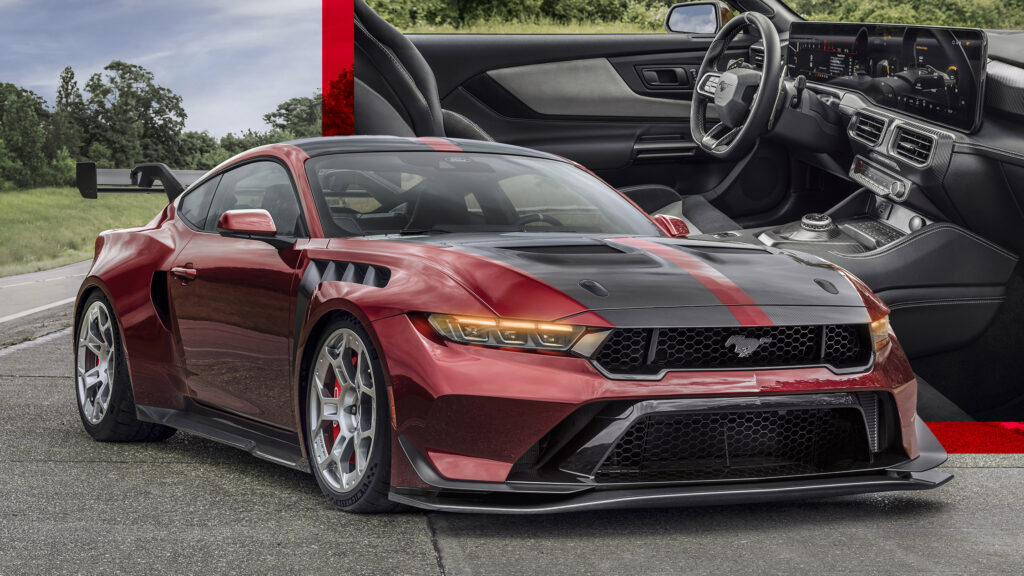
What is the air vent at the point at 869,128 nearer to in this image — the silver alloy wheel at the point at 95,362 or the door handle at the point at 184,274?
the door handle at the point at 184,274

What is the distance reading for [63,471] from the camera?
5.52 metres

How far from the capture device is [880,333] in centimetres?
454

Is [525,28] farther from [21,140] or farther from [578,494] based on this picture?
[21,140]

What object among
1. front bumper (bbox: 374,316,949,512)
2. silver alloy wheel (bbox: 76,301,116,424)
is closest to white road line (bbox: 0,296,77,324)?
silver alloy wheel (bbox: 76,301,116,424)

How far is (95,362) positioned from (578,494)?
131 inches

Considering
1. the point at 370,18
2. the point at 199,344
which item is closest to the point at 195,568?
the point at 199,344

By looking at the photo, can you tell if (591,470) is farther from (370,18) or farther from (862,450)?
(370,18)

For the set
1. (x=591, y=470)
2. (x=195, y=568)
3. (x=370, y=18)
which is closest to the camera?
(x=195, y=568)

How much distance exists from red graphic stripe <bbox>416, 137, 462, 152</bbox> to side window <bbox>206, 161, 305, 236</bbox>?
0.64 metres

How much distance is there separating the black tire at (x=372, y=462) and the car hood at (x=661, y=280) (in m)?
0.39

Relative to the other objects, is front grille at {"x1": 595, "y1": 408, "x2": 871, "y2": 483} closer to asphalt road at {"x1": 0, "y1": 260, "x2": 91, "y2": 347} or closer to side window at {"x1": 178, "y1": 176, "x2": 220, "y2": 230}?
side window at {"x1": 178, "y1": 176, "x2": 220, "y2": 230}

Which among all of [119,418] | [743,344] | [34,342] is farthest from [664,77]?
[34,342]

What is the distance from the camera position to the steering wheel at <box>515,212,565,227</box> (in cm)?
538

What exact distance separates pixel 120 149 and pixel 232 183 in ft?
146
